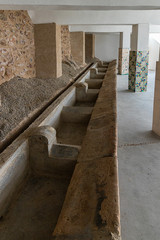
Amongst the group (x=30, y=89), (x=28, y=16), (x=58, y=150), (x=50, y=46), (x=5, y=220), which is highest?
(x=28, y=16)

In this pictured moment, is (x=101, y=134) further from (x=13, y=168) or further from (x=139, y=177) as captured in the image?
(x=139, y=177)

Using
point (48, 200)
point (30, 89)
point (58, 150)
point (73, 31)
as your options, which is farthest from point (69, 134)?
point (73, 31)

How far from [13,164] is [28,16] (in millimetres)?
5506

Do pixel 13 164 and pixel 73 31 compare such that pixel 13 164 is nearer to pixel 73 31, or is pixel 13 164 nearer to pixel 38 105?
pixel 38 105

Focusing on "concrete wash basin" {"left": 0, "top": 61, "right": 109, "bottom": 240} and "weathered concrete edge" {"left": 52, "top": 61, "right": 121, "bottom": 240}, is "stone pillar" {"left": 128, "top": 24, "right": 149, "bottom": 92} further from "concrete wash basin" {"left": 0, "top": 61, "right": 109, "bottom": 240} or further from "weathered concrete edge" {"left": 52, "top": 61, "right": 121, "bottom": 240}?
"weathered concrete edge" {"left": 52, "top": 61, "right": 121, "bottom": 240}

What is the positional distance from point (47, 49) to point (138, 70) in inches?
189

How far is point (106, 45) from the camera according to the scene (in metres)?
23.9

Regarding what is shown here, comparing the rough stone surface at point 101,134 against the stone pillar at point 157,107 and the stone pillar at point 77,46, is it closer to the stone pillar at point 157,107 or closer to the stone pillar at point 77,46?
the stone pillar at point 157,107

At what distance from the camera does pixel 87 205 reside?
1752mm

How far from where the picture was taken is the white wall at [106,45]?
77.9 ft

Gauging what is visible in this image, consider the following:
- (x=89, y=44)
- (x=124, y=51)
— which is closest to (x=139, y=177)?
(x=124, y=51)

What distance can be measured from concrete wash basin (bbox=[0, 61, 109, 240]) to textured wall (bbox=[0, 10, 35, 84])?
2508 millimetres

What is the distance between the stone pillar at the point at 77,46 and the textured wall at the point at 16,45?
6.99 metres

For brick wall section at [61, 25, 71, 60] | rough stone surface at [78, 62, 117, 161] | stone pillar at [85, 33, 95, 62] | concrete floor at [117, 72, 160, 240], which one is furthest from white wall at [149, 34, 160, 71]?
rough stone surface at [78, 62, 117, 161]
